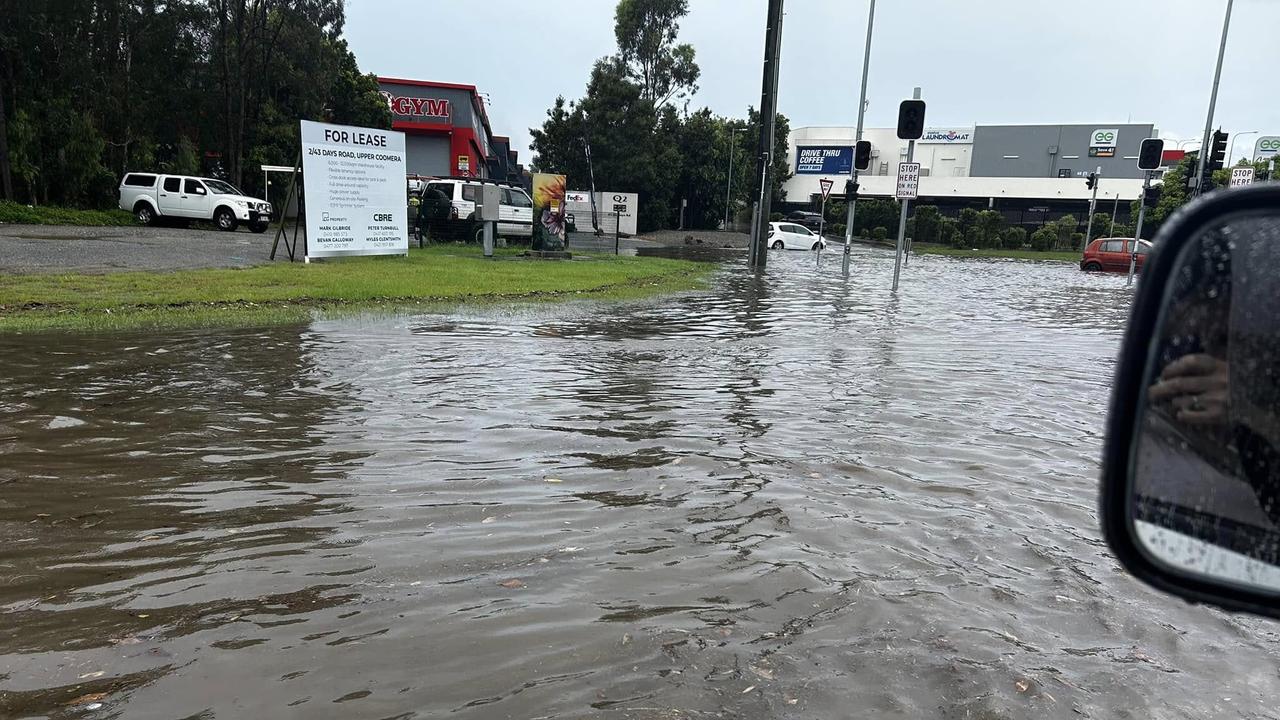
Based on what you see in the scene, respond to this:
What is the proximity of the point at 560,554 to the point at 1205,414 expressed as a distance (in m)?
2.73

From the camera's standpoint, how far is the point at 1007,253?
151 feet

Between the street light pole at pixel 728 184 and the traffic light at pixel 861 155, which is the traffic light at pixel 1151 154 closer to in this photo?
the traffic light at pixel 861 155

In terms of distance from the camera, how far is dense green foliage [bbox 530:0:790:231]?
47344 mm

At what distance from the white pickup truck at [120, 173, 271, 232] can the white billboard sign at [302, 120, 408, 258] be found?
36.0 ft

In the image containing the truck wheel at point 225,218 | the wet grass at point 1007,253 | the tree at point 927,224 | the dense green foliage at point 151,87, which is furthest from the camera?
the tree at point 927,224

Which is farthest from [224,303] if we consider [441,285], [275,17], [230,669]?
[275,17]

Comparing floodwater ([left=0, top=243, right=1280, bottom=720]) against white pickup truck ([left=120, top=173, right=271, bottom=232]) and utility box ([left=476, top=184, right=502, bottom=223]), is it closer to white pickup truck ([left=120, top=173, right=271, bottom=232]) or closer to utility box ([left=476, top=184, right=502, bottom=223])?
utility box ([left=476, top=184, right=502, bottom=223])

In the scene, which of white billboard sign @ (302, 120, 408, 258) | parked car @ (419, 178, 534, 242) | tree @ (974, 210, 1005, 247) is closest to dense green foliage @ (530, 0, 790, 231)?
tree @ (974, 210, 1005, 247)

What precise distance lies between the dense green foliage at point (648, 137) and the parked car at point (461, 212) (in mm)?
22726

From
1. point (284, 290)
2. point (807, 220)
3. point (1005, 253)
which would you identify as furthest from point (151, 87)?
point (1005, 253)

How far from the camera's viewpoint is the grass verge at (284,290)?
9203mm

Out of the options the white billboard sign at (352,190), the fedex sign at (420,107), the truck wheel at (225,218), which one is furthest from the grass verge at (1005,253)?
the truck wheel at (225,218)

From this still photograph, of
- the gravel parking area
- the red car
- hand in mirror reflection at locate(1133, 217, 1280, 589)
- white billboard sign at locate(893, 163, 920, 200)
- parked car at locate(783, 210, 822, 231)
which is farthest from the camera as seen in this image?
Answer: parked car at locate(783, 210, 822, 231)

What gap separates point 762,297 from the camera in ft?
51.7
